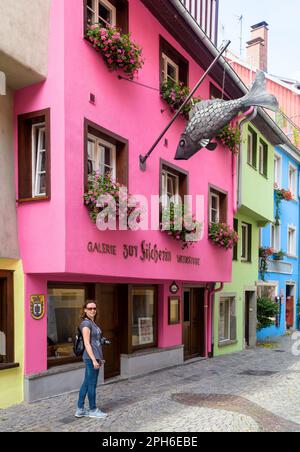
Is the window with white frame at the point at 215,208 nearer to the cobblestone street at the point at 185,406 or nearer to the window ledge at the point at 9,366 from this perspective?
the cobblestone street at the point at 185,406

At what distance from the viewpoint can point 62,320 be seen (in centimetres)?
973

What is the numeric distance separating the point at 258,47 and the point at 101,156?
1946 cm

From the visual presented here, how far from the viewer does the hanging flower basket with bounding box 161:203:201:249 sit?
1130 centimetres

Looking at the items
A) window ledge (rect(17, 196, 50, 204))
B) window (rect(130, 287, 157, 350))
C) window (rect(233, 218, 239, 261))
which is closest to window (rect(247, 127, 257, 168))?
window (rect(233, 218, 239, 261))

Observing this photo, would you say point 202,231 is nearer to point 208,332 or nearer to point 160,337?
point 160,337

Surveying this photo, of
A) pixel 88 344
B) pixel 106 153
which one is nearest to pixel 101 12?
pixel 106 153

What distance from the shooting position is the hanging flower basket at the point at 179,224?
11305mm

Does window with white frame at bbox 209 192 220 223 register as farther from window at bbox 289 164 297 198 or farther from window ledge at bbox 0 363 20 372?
window at bbox 289 164 297 198

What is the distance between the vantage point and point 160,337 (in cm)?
1300

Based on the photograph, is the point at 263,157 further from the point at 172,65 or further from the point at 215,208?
the point at 172,65

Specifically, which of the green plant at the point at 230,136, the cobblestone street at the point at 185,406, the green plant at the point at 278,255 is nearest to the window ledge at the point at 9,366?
the cobblestone street at the point at 185,406

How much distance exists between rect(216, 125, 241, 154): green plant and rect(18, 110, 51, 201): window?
21.6 feet
